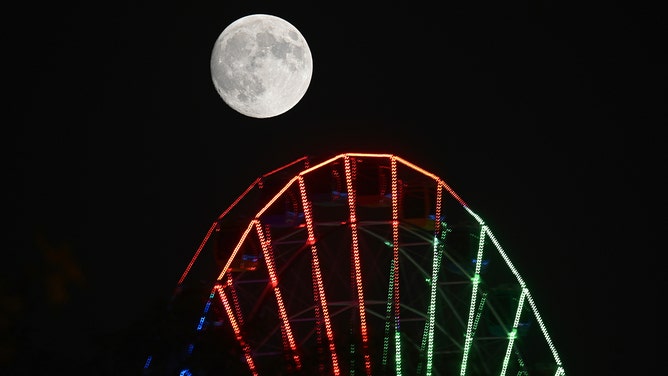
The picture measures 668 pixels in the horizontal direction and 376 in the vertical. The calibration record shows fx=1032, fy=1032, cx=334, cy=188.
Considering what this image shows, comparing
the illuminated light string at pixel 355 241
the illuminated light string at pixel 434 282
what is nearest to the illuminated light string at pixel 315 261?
the illuminated light string at pixel 355 241

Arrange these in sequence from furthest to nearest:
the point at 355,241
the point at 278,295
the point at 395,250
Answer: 1. the point at 395,250
2. the point at 355,241
3. the point at 278,295

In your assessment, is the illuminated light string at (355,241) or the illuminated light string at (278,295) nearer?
the illuminated light string at (278,295)

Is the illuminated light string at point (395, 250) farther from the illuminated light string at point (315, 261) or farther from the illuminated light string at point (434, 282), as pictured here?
the illuminated light string at point (315, 261)

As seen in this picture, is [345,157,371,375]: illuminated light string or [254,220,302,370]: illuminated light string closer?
[254,220,302,370]: illuminated light string

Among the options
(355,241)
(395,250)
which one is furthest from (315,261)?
(395,250)

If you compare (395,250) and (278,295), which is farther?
(395,250)

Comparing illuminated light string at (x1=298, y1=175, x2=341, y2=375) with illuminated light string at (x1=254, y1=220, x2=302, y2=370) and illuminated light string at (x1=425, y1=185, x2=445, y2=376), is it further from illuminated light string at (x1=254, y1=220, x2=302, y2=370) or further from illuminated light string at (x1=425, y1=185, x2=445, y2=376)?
illuminated light string at (x1=425, y1=185, x2=445, y2=376)

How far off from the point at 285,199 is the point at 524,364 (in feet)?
18.4

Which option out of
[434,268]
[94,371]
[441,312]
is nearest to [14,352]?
[94,371]

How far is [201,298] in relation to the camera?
12562 millimetres

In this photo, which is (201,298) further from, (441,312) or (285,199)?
(441,312)

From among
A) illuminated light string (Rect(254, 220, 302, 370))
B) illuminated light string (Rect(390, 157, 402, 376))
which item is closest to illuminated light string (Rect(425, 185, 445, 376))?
illuminated light string (Rect(390, 157, 402, 376))

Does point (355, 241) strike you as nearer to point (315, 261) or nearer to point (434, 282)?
point (315, 261)

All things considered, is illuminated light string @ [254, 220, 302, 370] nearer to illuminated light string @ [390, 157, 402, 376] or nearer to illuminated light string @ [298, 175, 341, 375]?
illuminated light string @ [298, 175, 341, 375]
